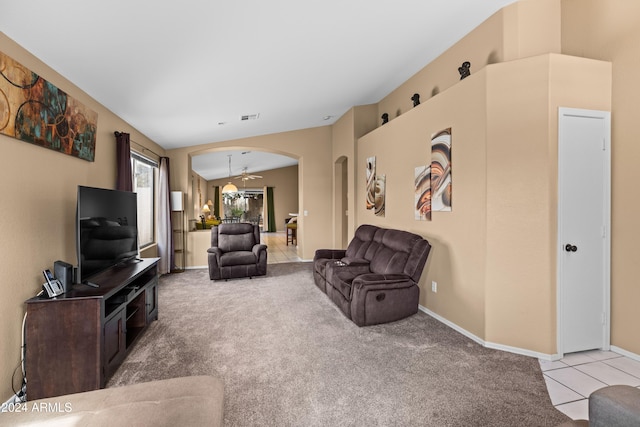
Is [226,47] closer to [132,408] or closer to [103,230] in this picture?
[103,230]

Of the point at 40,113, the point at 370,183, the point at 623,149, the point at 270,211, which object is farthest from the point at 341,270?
the point at 270,211

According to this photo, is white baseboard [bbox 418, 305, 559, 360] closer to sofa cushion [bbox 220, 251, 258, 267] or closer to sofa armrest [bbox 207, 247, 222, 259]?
sofa cushion [bbox 220, 251, 258, 267]

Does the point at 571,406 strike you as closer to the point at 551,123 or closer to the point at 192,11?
the point at 551,123

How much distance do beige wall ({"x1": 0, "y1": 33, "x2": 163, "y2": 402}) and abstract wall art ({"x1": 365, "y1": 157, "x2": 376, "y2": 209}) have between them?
4.03 meters

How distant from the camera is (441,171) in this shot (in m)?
3.63

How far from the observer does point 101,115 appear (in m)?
3.59

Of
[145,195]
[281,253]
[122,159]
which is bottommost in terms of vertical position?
[281,253]

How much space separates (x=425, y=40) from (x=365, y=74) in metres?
0.96

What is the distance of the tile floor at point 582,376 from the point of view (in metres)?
2.11

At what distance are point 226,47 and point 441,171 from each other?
2587 mm

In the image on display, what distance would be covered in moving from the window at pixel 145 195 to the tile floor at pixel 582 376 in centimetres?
561

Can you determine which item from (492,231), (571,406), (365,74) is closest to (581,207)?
(492,231)

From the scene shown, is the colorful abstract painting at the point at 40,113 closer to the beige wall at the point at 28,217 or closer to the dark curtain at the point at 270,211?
the beige wall at the point at 28,217

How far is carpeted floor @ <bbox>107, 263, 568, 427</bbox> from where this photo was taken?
6.56 ft
